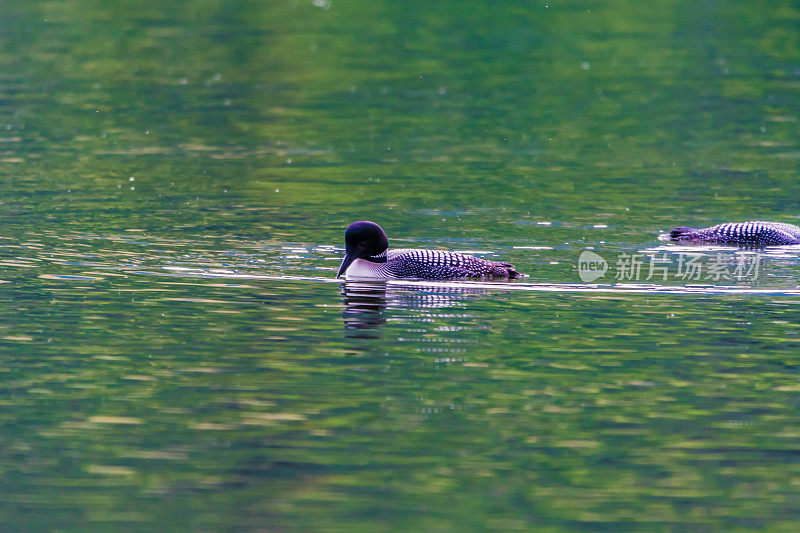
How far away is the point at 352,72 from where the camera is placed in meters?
30.2

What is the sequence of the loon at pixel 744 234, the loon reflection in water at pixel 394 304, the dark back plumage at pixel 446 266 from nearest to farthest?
the loon reflection in water at pixel 394 304 < the dark back plumage at pixel 446 266 < the loon at pixel 744 234

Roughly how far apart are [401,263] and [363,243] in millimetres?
411

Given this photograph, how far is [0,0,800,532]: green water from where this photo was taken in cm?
780

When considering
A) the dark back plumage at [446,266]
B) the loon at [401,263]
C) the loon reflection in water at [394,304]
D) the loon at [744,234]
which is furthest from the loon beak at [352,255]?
the loon at [744,234]

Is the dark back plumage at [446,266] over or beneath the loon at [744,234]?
beneath

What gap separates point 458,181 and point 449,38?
18051 mm

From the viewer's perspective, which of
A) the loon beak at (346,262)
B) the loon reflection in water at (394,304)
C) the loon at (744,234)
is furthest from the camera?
the loon at (744,234)

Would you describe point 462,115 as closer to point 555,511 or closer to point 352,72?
point 352,72

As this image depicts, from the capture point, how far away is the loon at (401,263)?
13133 millimetres

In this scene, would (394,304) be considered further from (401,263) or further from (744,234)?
(744,234)

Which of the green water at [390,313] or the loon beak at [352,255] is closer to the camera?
the green water at [390,313]

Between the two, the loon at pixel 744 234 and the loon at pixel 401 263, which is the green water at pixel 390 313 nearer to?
the loon at pixel 401 263

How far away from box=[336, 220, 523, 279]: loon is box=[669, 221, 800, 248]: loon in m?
2.48

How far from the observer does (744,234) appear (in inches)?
579
